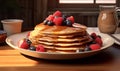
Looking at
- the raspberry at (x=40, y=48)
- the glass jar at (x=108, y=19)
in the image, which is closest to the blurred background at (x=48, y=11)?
the glass jar at (x=108, y=19)

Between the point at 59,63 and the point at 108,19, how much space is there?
1.85 ft

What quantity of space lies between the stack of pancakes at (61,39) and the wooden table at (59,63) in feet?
0.16

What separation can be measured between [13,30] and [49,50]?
38 centimetres

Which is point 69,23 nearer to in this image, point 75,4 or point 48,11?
point 48,11

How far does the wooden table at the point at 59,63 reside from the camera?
855mm

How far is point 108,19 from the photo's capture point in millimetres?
1376

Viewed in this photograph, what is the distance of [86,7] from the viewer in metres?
2.82

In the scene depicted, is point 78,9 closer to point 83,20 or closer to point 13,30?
point 83,20

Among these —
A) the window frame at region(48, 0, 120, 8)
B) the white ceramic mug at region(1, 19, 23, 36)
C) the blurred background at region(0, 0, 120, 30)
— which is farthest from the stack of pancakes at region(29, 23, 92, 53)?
the window frame at region(48, 0, 120, 8)

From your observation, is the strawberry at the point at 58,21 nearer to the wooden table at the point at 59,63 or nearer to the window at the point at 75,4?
the wooden table at the point at 59,63

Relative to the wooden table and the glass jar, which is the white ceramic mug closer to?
the wooden table

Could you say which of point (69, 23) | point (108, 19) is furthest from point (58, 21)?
point (108, 19)

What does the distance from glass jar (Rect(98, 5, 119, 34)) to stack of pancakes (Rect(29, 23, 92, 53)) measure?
397mm

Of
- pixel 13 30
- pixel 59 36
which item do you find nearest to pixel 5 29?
pixel 13 30
